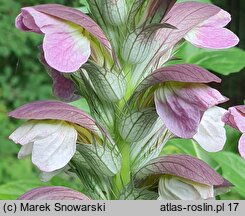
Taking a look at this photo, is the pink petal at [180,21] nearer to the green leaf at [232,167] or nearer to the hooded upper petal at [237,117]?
the hooded upper petal at [237,117]

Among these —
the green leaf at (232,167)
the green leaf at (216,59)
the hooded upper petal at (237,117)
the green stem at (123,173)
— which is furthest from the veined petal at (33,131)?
the green leaf at (216,59)

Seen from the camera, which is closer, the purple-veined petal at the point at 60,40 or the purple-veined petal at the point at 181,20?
the purple-veined petal at the point at 60,40

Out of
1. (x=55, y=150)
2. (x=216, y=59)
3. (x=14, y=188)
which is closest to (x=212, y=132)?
(x=55, y=150)

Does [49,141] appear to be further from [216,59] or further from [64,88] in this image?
[216,59]

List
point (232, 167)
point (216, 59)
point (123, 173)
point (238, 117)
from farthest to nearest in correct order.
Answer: point (216, 59)
point (232, 167)
point (123, 173)
point (238, 117)

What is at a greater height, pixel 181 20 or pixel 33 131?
pixel 181 20

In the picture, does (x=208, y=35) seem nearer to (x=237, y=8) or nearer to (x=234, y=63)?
(x=234, y=63)

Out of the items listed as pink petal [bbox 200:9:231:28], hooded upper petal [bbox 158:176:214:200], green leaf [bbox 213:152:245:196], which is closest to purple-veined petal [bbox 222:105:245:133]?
hooded upper petal [bbox 158:176:214:200]

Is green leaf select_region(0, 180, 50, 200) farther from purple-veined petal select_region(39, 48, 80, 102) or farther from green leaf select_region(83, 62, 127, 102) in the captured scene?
green leaf select_region(83, 62, 127, 102)
